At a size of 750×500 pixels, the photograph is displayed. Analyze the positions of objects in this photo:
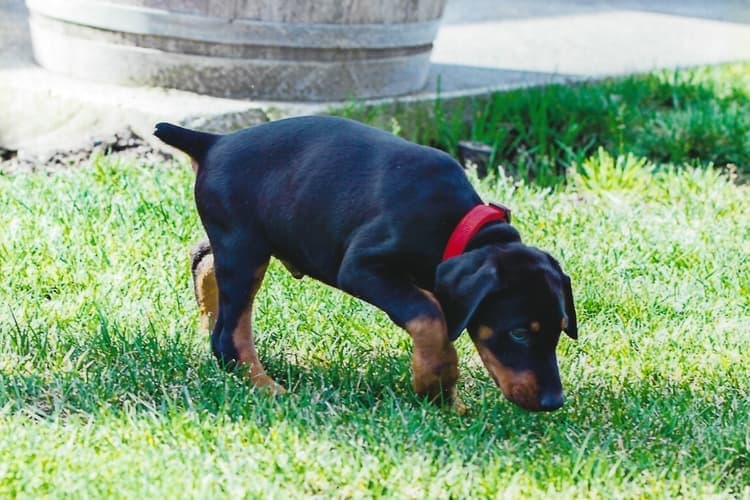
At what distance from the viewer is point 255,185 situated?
10.0 feet

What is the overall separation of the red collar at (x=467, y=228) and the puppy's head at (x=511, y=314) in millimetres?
40

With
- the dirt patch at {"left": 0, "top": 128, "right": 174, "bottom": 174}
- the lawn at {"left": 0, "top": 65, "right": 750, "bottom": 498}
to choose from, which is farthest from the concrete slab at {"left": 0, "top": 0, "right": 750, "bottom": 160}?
the lawn at {"left": 0, "top": 65, "right": 750, "bottom": 498}

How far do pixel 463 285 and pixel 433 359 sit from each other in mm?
224

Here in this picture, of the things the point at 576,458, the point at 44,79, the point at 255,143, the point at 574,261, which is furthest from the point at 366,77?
the point at 576,458

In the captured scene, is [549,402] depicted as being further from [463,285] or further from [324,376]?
[324,376]

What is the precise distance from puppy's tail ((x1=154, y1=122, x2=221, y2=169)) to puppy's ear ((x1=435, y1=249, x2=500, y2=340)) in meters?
0.85

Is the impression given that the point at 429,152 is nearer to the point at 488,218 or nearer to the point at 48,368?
the point at 488,218

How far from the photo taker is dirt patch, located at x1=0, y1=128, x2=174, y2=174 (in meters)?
5.01

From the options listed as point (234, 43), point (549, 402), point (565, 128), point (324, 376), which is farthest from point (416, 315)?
point (565, 128)

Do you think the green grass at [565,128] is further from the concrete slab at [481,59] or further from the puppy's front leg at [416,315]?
the puppy's front leg at [416,315]

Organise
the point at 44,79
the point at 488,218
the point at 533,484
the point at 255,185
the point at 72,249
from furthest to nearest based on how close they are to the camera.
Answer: the point at 44,79, the point at 72,249, the point at 255,185, the point at 488,218, the point at 533,484

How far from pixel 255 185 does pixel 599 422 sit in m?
1.06

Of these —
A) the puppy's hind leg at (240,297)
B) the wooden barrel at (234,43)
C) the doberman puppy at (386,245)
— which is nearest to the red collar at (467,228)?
the doberman puppy at (386,245)

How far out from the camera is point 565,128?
590cm
